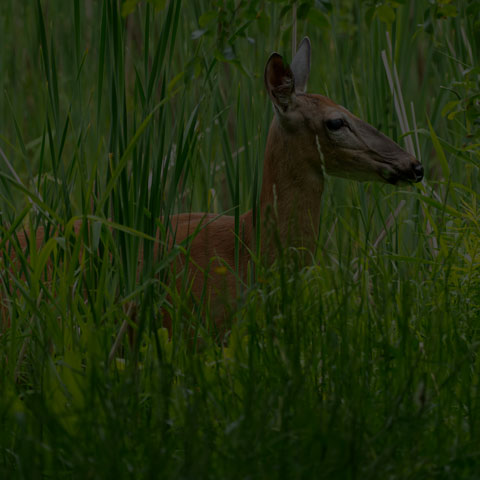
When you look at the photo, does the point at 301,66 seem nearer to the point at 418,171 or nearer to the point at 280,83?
the point at 280,83

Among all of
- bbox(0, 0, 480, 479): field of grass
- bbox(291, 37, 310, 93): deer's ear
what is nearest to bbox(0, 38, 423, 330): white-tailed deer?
bbox(291, 37, 310, 93): deer's ear

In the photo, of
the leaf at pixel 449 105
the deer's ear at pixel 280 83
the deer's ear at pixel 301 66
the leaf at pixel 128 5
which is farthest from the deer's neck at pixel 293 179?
the leaf at pixel 128 5

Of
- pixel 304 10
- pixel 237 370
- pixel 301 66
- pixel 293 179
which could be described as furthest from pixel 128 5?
pixel 301 66

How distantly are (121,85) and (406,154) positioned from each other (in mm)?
1233

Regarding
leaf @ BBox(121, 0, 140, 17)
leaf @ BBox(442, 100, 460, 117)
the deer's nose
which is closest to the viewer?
leaf @ BBox(121, 0, 140, 17)

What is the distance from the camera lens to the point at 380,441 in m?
1.59

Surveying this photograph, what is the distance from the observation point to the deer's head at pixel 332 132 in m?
3.30

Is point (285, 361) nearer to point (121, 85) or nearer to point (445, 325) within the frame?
point (445, 325)

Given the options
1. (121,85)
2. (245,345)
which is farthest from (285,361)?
(121,85)

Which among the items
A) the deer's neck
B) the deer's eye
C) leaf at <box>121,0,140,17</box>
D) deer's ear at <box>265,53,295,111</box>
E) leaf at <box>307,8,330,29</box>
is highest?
leaf at <box>121,0,140,17</box>

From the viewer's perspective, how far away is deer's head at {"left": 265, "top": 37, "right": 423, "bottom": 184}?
3305 mm

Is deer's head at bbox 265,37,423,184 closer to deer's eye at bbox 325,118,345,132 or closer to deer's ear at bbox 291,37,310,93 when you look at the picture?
deer's eye at bbox 325,118,345,132

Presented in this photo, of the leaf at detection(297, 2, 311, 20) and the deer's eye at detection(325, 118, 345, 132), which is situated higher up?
the leaf at detection(297, 2, 311, 20)

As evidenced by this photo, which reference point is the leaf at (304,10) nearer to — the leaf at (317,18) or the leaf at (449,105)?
the leaf at (317,18)
